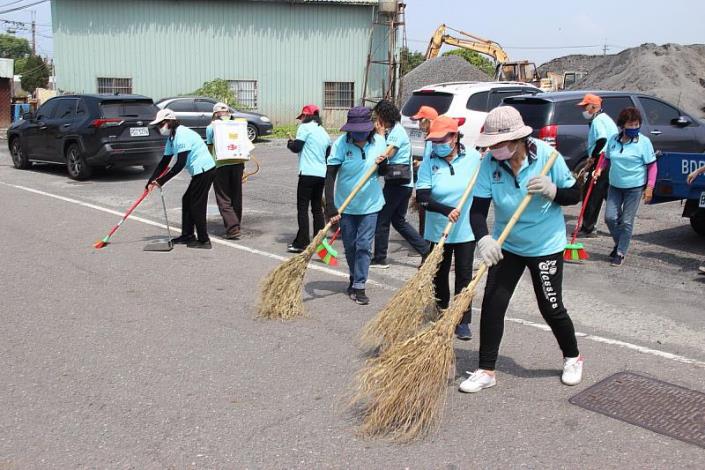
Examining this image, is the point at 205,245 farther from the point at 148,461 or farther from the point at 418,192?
the point at 148,461

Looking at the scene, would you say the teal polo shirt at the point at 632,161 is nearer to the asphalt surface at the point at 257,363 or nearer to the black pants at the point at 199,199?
the asphalt surface at the point at 257,363

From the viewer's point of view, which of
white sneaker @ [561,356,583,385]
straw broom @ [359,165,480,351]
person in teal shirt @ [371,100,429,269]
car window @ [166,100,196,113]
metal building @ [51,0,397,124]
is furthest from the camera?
metal building @ [51,0,397,124]

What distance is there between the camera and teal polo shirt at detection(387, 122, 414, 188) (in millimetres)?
7011

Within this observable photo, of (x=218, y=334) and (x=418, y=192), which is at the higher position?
(x=418, y=192)

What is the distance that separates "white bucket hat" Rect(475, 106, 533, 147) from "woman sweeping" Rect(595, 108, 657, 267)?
3794mm

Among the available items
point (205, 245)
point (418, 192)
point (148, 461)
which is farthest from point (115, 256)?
point (148, 461)

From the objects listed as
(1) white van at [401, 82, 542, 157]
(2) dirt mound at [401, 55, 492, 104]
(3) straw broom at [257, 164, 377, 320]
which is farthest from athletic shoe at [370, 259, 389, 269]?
(2) dirt mound at [401, 55, 492, 104]

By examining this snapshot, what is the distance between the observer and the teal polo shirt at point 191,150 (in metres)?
8.38

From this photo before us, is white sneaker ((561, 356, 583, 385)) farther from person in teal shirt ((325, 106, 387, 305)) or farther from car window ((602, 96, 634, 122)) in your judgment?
car window ((602, 96, 634, 122))

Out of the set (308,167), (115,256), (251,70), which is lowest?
(115,256)

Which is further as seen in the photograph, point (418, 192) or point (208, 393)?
point (418, 192)

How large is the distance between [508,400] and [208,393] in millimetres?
1804

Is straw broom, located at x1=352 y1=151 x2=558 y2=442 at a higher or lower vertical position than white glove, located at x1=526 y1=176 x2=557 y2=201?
lower

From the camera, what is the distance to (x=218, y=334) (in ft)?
18.1
